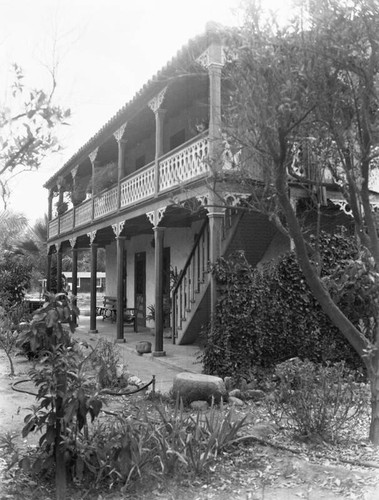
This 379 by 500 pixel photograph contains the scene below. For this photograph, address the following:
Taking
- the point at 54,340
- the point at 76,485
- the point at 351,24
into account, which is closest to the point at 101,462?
the point at 76,485

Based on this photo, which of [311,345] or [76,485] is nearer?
[76,485]

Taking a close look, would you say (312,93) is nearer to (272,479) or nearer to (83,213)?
(272,479)

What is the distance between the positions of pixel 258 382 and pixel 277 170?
382cm

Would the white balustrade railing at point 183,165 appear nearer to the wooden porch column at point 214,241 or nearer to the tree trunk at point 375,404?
the wooden porch column at point 214,241

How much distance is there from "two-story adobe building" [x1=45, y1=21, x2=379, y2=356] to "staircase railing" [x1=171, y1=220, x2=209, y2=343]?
23 millimetres

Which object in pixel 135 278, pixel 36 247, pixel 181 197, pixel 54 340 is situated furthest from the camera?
pixel 36 247

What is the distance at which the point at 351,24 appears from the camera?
14.5 feet

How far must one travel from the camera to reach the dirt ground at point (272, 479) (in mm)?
3832

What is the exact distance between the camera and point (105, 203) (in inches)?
572

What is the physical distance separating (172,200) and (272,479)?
305 centimetres

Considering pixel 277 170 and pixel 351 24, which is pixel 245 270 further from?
pixel 351 24

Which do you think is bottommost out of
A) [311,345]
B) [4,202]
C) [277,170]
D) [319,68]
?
[311,345]

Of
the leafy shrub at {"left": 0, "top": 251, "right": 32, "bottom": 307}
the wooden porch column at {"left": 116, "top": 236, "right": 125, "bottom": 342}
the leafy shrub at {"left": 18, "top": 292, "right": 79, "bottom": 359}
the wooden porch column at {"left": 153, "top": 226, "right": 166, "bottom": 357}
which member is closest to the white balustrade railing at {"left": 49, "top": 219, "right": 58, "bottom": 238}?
the leafy shrub at {"left": 0, "top": 251, "right": 32, "bottom": 307}

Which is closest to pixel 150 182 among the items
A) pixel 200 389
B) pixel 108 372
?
pixel 108 372
